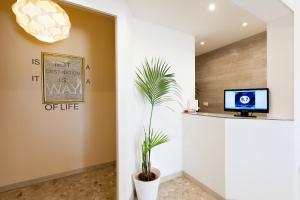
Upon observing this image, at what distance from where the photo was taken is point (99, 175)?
2561mm

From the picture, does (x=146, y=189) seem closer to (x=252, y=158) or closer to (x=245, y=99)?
Result: (x=252, y=158)

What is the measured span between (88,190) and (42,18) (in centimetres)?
241

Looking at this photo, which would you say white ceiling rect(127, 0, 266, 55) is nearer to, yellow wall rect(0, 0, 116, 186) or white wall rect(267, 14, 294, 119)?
white wall rect(267, 14, 294, 119)

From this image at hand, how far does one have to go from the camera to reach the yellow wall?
83.3 inches

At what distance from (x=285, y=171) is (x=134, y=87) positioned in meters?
2.19

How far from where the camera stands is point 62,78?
2475 mm

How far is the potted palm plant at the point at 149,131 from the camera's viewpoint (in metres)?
1.78

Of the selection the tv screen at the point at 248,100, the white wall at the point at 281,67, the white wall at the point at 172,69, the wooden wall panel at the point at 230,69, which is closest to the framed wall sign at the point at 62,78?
the white wall at the point at 172,69

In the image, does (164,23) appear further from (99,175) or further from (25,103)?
(99,175)

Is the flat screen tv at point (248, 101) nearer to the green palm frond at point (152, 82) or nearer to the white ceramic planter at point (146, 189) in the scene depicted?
the green palm frond at point (152, 82)

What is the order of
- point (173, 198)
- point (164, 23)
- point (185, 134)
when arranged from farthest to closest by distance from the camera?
point (185, 134) < point (164, 23) < point (173, 198)

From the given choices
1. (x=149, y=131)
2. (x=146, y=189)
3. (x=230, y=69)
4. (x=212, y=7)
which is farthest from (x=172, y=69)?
(x=146, y=189)

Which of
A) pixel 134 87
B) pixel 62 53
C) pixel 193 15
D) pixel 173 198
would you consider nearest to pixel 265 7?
pixel 193 15

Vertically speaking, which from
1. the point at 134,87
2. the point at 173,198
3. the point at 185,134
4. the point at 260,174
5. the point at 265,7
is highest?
the point at 265,7
